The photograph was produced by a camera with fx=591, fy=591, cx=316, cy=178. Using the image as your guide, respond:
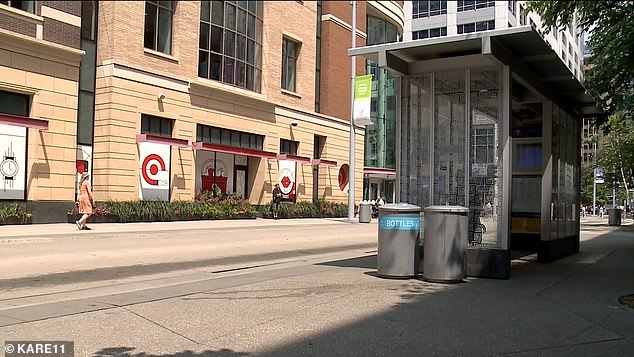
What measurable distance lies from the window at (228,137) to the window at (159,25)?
13.7ft

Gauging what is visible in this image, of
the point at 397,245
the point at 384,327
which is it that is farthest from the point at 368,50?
the point at 384,327

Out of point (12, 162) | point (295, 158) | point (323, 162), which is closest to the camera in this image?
point (12, 162)

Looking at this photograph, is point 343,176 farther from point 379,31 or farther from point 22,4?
point 22,4

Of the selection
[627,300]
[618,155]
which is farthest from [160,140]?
[618,155]

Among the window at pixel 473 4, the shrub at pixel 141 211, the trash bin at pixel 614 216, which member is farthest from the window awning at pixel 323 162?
the window at pixel 473 4

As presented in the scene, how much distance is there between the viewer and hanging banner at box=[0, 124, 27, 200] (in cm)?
2031

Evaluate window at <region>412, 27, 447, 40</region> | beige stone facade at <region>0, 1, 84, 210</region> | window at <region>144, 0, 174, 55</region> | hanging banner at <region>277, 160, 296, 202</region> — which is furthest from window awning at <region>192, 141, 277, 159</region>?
window at <region>412, 27, 447, 40</region>

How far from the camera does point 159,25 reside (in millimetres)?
27328

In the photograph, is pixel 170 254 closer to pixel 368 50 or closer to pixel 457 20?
pixel 368 50

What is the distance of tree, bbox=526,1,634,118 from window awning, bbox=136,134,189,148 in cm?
1850

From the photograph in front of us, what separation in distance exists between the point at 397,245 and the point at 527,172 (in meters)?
5.75

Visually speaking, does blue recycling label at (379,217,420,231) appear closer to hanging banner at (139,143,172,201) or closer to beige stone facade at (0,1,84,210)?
beige stone facade at (0,1,84,210)

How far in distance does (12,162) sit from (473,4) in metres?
54.6

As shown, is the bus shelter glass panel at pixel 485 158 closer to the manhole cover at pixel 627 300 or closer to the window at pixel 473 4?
the manhole cover at pixel 627 300
